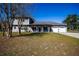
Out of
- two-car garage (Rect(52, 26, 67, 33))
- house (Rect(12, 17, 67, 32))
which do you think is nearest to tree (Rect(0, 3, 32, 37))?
house (Rect(12, 17, 67, 32))

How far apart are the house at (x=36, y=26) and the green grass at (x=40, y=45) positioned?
0.41ft

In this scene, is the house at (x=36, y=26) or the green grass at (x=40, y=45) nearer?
the green grass at (x=40, y=45)

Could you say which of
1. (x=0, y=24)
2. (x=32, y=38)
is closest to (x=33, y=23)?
Result: (x=32, y=38)

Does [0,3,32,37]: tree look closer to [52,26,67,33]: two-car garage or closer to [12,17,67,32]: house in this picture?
[12,17,67,32]: house

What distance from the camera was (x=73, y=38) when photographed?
5508mm

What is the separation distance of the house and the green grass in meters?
0.13

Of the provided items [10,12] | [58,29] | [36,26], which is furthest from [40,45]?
[10,12]

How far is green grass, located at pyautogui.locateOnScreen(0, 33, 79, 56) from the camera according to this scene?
536 cm

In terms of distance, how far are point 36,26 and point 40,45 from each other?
504mm

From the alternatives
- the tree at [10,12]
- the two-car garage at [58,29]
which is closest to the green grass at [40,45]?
the two-car garage at [58,29]

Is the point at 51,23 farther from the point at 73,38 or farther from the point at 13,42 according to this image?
the point at 13,42

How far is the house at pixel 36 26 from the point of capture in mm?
5648

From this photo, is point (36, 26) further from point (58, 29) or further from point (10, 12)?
A: point (10, 12)

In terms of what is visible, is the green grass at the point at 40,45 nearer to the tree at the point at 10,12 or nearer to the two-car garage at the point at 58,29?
the two-car garage at the point at 58,29
